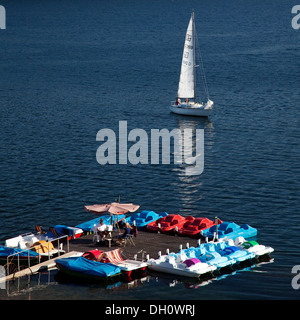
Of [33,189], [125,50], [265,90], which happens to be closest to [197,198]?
[33,189]

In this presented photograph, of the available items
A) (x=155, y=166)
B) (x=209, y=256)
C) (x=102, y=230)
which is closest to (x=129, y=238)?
(x=102, y=230)

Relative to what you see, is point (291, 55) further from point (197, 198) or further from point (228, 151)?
point (197, 198)

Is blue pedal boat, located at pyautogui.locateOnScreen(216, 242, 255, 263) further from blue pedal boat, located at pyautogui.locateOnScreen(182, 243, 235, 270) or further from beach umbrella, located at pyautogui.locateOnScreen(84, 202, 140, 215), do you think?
beach umbrella, located at pyautogui.locateOnScreen(84, 202, 140, 215)

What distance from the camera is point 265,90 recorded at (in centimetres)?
13000

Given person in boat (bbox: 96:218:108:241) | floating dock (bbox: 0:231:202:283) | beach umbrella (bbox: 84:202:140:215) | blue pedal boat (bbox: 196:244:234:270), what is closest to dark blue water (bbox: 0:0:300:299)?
blue pedal boat (bbox: 196:244:234:270)

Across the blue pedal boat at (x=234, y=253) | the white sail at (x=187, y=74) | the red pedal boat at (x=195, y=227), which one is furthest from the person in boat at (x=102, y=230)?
the white sail at (x=187, y=74)

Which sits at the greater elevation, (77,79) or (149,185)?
(77,79)

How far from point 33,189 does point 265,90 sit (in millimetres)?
62977

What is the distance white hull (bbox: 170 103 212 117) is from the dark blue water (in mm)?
1186

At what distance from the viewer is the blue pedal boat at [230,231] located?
60.9 metres

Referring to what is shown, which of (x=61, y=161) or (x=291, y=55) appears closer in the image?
(x=61, y=161)

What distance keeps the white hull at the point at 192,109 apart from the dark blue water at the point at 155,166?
1186 millimetres

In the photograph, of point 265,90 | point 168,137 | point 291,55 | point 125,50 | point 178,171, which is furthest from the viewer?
point 125,50
